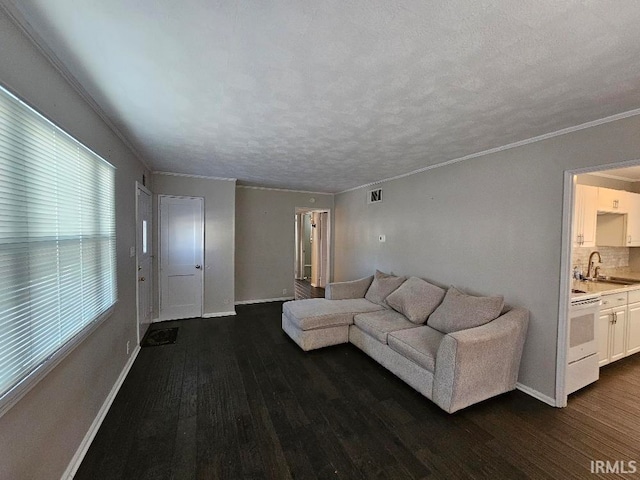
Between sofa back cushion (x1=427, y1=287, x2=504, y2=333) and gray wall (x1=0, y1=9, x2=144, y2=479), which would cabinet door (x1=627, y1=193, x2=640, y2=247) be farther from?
gray wall (x1=0, y1=9, x2=144, y2=479)

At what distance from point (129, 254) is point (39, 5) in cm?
239

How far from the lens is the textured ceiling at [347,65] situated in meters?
1.14

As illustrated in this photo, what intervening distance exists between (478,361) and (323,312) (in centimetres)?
183

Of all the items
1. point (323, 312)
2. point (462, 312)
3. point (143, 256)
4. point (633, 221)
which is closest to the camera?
point (462, 312)

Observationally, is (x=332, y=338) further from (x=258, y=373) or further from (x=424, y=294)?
(x=424, y=294)

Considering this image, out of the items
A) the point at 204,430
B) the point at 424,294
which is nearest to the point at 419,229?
the point at 424,294

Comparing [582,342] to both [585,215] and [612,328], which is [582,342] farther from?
[585,215]

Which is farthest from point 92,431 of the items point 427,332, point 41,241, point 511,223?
point 511,223

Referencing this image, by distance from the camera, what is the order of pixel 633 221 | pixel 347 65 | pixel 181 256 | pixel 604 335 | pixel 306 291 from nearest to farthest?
pixel 347 65 → pixel 604 335 → pixel 633 221 → pixel 181 256 → pixel 306 291

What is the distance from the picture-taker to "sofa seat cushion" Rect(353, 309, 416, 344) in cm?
306

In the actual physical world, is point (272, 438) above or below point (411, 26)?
below

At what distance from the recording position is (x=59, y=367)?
155cm

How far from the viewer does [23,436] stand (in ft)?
4.03

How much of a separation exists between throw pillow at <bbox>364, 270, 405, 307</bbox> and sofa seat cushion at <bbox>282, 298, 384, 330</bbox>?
106 mm
